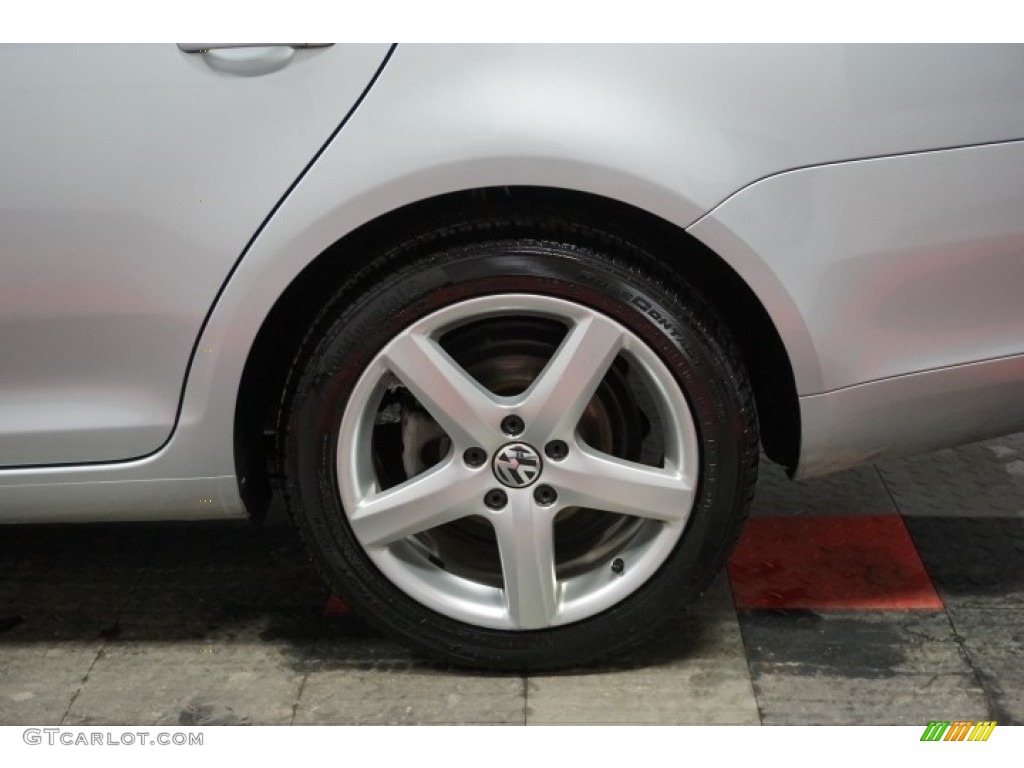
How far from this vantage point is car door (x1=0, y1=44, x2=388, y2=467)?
1.80m

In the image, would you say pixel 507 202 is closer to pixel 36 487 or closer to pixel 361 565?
pixel 361 565

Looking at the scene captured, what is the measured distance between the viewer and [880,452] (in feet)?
6.75

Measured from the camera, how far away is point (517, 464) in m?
2.00

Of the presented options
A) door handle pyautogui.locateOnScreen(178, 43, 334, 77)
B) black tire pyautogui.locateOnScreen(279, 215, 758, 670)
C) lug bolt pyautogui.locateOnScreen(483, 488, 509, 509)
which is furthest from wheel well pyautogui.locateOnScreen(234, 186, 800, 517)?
lug bolt pyautogui.locateOnScreen(483, 488, 509, 509)

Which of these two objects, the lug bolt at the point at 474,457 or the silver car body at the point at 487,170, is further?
the lug bolt at the point at 474,457

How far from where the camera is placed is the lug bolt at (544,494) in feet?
6.61

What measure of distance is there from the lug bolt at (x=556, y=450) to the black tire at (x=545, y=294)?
0.65ft

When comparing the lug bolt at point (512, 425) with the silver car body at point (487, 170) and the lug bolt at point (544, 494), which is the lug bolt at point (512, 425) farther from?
the silver car body at point (487, 170)

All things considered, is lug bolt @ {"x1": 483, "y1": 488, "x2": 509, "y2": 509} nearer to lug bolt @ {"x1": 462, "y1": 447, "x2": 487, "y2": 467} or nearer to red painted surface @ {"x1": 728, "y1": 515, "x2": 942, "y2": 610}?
lug bolt @ {"x1": 462, "y1": 447, "x2": 487, "y2": 467}

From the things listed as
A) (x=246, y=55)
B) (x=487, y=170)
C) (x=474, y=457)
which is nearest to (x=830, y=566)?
(x=474, y=457)

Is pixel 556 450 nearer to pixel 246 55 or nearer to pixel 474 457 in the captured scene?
A: pixel 474 457

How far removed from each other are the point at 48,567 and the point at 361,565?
2.61ft

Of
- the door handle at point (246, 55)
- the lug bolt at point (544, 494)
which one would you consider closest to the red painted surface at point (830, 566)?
the lug bolt at point (544, 494)

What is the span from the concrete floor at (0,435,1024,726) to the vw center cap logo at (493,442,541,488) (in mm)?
369
